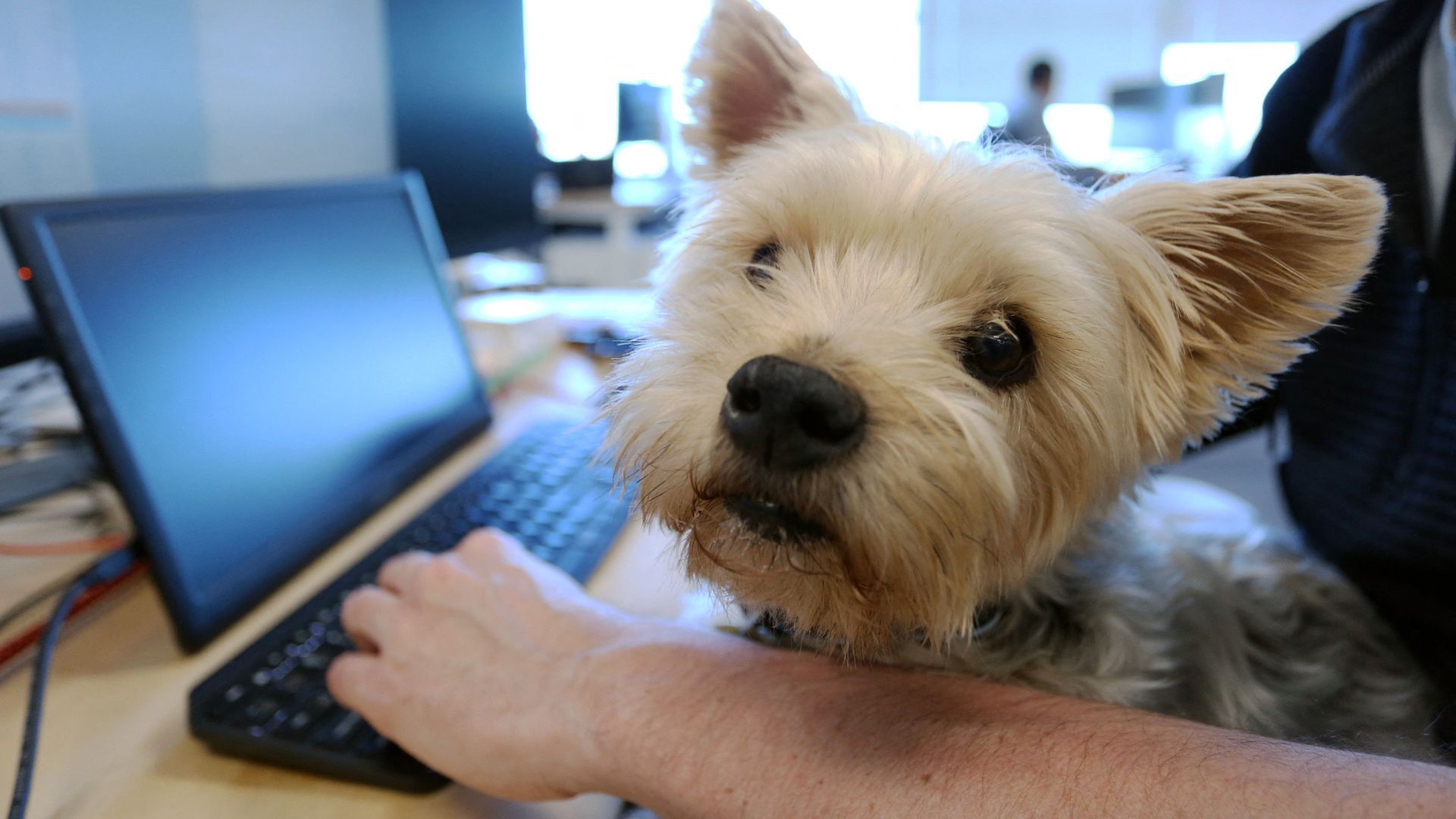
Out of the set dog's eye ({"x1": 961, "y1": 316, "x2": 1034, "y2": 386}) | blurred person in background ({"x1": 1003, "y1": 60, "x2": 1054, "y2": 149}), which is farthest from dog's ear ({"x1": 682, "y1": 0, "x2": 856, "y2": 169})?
blurred person in background ({"x1": 1003, "y1": 60, "x2": 1054, "y2": 149})

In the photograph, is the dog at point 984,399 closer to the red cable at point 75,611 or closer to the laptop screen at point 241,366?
the laptop screen at point 241,366

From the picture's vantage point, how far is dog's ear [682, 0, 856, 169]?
0.88 meters

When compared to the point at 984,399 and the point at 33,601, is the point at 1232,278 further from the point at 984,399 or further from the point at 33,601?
the point at 33,601

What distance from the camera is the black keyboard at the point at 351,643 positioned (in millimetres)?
607

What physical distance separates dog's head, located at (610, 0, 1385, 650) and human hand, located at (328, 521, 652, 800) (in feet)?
0.46

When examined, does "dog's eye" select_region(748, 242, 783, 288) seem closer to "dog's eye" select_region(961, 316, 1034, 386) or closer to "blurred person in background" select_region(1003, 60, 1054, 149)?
"dog's eye" select_region(961, 316, 1034, 386)

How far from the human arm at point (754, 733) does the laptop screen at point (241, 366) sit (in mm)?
167

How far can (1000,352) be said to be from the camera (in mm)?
693

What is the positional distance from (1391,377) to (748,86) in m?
0.79

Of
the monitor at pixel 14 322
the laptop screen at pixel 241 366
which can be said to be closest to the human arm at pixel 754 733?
the laptop screen at pixel 241 366

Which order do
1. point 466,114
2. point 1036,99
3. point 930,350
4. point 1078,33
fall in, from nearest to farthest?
point 930,350 < point 466,114 < point 1036,99 < point 1078,33

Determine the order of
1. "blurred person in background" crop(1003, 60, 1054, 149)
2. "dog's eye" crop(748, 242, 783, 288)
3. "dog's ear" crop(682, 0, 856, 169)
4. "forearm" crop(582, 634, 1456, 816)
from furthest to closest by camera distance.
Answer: "blurred person in background" crop(1003, 60, 1054, 149)
"dog's ear" crop(682, 0, 856, 169)
"dog's eye" crop(748, 242, 783, 288)
"forearm" crop(582, 634, 1456, 816)

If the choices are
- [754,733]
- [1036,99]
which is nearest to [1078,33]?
[1036,99]

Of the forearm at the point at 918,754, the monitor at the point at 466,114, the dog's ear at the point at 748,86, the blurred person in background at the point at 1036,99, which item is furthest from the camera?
the blurred person in background at the point at 1036,99
